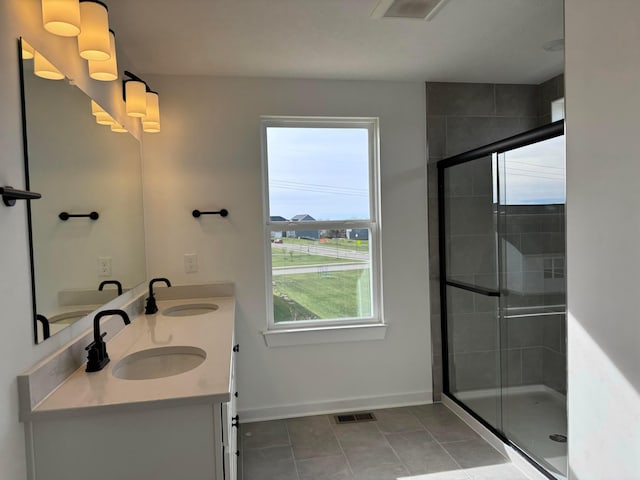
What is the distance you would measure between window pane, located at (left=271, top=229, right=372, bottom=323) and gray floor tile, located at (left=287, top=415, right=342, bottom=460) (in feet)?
2.35

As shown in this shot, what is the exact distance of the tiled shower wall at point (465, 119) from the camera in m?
3.28

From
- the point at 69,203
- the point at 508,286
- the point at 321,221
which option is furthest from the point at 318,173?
the point at 69,203

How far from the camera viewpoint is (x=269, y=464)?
251cm

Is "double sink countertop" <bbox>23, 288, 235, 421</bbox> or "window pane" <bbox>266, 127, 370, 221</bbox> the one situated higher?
"window pane" <bbox>266, 127, 370, 221</bbox>

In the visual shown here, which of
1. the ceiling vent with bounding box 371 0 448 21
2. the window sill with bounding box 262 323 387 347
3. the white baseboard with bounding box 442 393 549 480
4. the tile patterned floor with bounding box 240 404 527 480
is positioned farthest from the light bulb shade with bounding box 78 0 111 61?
the white baseboard with bounding box 442 393 549 480

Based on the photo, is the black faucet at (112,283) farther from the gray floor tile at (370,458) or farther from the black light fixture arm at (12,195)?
the gray floor tile at (370,458)

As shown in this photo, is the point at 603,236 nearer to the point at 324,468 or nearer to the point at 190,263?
the point at 324,468

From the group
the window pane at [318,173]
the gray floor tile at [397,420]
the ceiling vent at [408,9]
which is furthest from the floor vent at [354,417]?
the ceiling vent at [408,9]

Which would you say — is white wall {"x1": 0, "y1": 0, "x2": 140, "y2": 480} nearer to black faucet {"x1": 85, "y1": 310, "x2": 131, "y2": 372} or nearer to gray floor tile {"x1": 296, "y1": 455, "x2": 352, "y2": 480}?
black faucet {"x1": 85, "y1": 310, "x2": 131, "y2": 372}

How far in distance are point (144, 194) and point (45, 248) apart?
156cm

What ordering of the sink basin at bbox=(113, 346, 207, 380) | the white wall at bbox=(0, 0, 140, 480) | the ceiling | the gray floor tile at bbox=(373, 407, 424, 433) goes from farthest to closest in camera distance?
the gray floor tile at bbox=(373, 407, 424, 433), the ceiling, the sink basin at bbox=(113, 346, 207, 380), the white wall at bbox=(0, 0, 140, 480)

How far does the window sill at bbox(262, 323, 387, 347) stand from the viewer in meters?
3.11

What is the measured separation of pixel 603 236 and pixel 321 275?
78.2 inches

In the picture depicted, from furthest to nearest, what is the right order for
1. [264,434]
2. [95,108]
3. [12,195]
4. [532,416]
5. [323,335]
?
[323,335]
[264,434]
[532,416]
[95,108]
[12,195]
